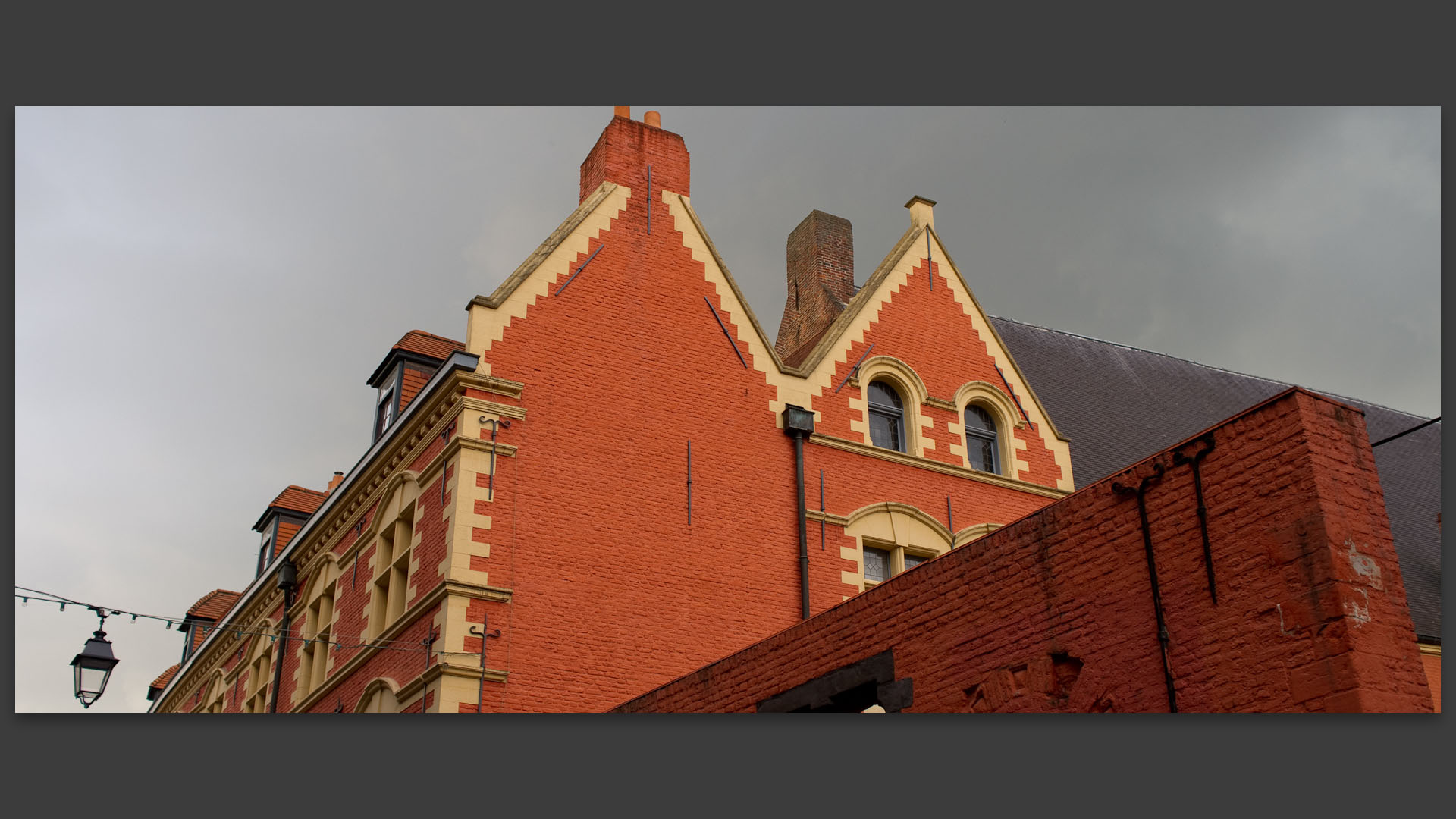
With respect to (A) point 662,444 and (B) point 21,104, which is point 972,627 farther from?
(B) point 21,104

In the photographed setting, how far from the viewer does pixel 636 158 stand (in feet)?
49.5

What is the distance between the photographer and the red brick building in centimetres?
1209

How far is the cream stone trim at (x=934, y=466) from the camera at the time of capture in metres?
14.6

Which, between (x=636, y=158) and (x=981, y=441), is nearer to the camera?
(x=636, y=158)

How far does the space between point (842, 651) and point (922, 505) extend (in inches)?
236

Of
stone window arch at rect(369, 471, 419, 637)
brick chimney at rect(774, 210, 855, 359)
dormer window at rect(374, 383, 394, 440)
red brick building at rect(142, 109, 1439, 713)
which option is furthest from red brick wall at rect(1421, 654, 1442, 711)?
brick chimney at rect(774, 210, 855, 359)

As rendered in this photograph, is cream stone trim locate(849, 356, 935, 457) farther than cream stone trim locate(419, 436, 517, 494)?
Yes

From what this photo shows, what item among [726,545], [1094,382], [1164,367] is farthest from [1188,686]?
[1164,367]

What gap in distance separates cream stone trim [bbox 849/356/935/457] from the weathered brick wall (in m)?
6.67

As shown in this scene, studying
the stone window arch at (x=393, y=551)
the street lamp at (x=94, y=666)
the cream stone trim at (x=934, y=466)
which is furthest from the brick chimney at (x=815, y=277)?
the street lamp at (x=94, y=666)

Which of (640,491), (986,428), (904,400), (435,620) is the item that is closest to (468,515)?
(435,620)

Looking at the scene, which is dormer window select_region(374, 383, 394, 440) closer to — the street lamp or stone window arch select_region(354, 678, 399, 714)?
stone window arch select_region(354, 678, 399, 714)

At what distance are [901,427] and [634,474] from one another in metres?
3.74

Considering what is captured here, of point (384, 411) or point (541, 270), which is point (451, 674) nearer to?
point (541, 270)
